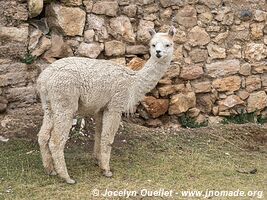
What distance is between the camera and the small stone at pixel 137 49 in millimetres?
6758

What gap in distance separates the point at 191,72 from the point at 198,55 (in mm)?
259

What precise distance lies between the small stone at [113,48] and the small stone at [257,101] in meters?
2.17

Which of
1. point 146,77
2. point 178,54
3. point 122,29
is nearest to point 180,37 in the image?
point 178,54

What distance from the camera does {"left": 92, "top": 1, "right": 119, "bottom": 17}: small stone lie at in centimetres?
647

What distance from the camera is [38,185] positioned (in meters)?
4.91

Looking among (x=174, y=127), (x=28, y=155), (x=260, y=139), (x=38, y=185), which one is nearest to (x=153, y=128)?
(x=174, y=127)

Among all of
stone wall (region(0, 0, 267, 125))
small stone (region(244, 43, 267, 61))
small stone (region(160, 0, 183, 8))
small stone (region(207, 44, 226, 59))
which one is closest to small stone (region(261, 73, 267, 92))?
stone wall (region(0, 0, 267, 125))

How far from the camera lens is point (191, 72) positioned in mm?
7188

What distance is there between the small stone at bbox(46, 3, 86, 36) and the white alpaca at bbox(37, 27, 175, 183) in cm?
130

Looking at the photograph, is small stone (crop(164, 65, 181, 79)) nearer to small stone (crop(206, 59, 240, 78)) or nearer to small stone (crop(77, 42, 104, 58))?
small stone (crop(206, 59, 240, 78))

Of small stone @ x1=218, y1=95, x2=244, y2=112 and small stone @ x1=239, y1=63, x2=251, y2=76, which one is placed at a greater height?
small stone @ x1=239, y1=63, x2=251, y2=76

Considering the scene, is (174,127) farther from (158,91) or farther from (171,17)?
(171,17)

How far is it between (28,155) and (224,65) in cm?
318

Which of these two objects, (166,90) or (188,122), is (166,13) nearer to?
(166,90)
